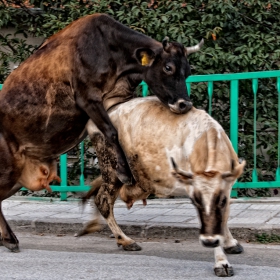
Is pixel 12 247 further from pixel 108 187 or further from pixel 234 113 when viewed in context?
pixel 234 113

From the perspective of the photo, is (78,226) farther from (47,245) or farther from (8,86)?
(8,86)

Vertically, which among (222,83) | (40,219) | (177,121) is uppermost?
(177,121)

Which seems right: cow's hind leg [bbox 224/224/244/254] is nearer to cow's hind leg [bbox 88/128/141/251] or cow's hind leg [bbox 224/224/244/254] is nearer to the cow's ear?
cow's hind leg [bbox 88/128/141/251]

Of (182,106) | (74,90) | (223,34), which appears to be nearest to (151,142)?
(182,106)

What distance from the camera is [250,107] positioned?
9.86m

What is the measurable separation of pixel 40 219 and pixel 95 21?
261cm

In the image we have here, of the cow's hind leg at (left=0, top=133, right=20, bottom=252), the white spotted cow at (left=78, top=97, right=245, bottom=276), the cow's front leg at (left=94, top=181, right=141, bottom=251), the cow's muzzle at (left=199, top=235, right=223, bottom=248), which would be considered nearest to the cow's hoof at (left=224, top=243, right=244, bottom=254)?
the white spotted cow at (left=78, top=97, right=245, bottom=276)

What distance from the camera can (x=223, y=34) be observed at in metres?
10.6

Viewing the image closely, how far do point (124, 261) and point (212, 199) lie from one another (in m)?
1.17

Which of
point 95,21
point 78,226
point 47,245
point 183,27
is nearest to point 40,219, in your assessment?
point 78,226

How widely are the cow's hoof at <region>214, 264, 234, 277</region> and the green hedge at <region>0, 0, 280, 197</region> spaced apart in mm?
4328

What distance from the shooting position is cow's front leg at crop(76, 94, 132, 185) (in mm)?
6137

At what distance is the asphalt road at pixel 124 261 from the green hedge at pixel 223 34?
3187 mm

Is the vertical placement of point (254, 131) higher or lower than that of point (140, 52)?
lower
